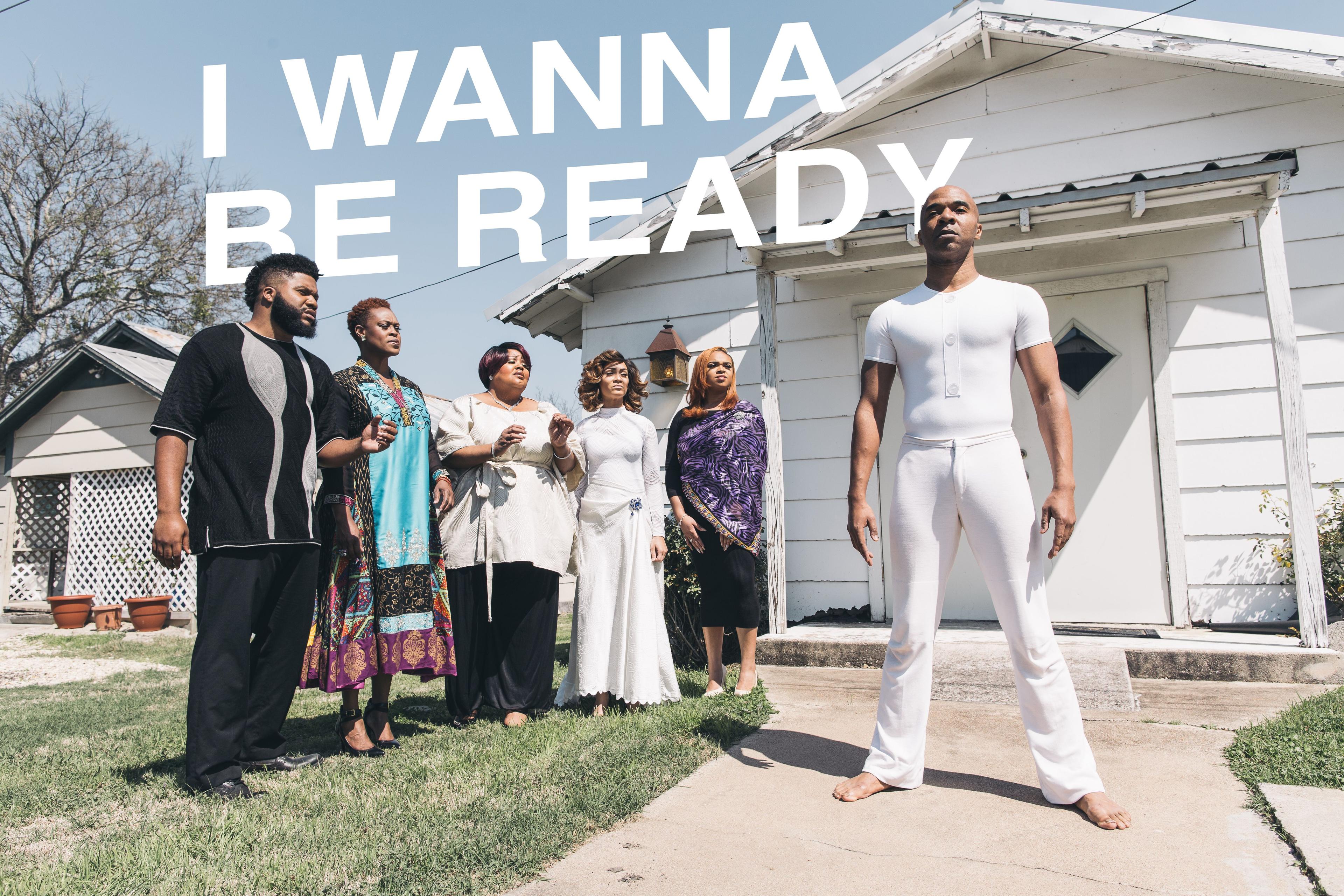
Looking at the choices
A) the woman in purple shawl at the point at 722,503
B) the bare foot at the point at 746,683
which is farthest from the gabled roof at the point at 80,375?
the bare foot at the point at 746,683

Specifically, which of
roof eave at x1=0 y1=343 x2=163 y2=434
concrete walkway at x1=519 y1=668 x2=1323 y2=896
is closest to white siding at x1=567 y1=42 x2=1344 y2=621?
concrete walkway at x1=519 y1=668 x2=1323 y2=896

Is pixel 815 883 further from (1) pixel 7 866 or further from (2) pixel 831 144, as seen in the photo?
(2) pixel 831 144

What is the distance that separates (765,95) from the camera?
7035mm

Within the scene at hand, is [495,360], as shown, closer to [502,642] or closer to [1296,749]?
[502,642]

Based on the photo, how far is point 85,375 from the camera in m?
12.5

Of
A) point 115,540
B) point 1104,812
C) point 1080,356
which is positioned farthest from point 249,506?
point 115,540

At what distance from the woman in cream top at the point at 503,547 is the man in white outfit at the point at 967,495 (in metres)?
1.70

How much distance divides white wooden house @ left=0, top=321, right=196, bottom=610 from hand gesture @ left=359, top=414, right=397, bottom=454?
945 cm

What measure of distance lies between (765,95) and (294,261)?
4.87 meters

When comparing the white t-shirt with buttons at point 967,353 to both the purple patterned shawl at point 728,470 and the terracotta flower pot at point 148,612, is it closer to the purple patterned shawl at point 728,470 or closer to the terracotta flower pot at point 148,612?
the purple patterned shawl at point 728,470

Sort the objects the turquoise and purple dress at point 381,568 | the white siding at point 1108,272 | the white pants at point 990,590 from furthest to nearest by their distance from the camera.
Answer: the white siding at point 1108,272 < the turquoise and purple dress at point 381,568 < the white pants at point 990,590

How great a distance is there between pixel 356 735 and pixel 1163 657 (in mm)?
3997

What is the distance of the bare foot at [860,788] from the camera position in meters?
2.70

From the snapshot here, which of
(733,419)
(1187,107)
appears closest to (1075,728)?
(733,419)
